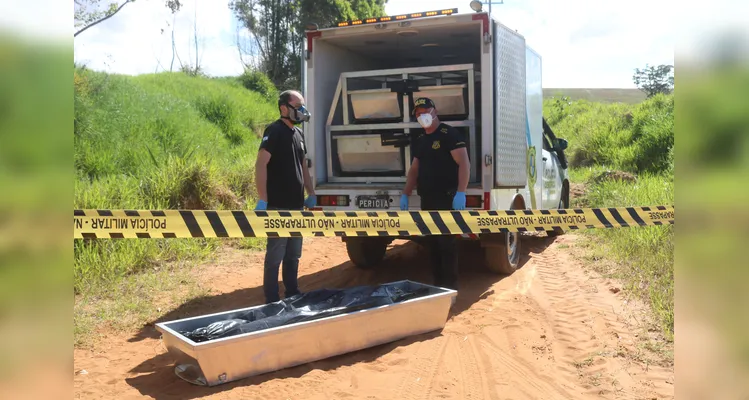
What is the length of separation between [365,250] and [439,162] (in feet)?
6.65

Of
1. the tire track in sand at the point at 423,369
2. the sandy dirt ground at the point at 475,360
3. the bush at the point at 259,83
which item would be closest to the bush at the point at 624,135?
the sandy dirt ground at the point at 475,360

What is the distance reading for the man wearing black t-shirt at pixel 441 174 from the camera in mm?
5469

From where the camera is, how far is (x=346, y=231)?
14.2 ft

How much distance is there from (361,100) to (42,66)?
544 centimetres

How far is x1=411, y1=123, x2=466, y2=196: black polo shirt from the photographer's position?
5555 millimetres

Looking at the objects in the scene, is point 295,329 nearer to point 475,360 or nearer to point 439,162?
point 475,360

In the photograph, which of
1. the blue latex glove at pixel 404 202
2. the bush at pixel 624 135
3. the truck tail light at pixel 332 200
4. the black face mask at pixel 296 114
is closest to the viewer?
the black face mask at pixel 296 114

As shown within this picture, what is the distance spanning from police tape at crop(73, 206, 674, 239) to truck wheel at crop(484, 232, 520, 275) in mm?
A: 1427

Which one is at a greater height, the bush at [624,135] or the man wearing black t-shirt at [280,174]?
the bush at [624,135]

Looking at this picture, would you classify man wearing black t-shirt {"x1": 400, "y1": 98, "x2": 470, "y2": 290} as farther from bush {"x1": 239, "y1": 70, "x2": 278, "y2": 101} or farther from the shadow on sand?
bush {"x1": 239, "y1": 70, "x2": 278, "y2": 101}

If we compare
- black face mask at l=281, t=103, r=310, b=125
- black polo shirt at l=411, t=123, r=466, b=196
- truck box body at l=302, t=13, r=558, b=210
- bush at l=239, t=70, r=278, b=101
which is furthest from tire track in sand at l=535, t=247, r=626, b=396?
bush at l=239, t=70, r=278, b=101

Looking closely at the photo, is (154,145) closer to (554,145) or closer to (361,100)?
(361,100)

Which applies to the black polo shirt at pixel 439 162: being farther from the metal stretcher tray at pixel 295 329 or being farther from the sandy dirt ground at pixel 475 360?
the sandy dirt ground at pixel 475 360

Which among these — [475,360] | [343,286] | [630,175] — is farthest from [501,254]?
[630,175]
